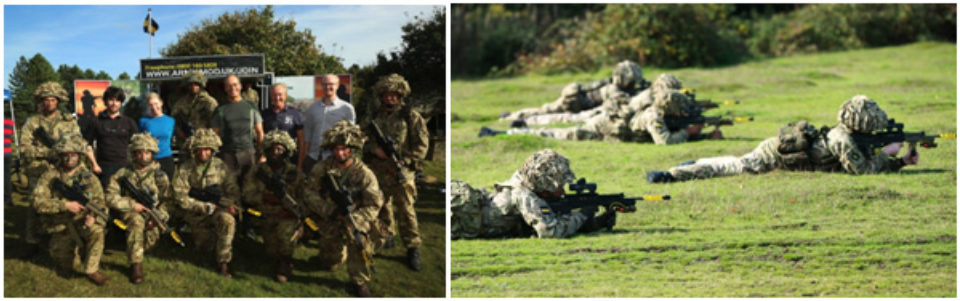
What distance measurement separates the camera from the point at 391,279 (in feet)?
34.4

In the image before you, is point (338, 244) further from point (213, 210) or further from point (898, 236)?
point (898, 236)

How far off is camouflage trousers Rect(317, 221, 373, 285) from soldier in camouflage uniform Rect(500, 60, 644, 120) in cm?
1195

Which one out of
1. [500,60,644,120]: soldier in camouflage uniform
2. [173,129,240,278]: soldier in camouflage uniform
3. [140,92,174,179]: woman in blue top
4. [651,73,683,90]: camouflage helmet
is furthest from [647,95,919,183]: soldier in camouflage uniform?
[500,60,644,120]: soldier in camouflage uniform

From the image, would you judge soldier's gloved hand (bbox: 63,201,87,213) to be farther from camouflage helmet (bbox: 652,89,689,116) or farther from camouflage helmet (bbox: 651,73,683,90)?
camouflage helmet (bbox: 651,73,683,90)

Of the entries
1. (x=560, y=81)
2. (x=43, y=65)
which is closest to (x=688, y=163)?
(x=43, y=65)

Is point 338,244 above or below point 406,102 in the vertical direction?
below

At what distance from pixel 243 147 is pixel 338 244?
1.35 meters

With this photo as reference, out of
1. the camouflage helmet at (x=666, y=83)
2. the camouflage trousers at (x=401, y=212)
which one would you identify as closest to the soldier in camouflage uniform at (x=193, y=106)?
the camouflage trousers at (x=401, y=212)

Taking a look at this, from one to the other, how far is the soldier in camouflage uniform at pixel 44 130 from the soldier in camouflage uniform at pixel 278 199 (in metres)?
1.52

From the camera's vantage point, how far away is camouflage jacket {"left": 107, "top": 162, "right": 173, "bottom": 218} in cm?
1015

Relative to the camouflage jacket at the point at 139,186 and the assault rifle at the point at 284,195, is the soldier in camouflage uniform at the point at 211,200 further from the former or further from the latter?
the assault rifle at the point at 284,195

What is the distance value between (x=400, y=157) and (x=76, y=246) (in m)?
3.10

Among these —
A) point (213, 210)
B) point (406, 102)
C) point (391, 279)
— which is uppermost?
point (406, 102)

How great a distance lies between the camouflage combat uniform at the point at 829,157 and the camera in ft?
47.3
